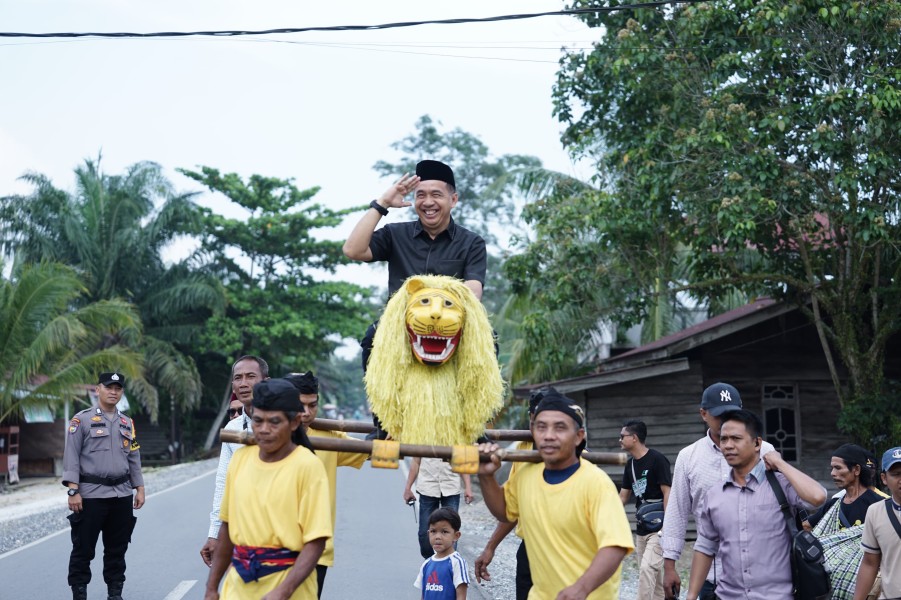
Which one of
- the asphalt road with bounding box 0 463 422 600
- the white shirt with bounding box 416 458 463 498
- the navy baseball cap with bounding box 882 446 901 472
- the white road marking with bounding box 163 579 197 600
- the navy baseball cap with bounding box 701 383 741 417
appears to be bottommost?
the asphalt road with bounding box 0 463 422 600

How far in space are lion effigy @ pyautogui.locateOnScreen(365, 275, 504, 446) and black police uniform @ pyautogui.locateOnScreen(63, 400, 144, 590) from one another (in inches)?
176

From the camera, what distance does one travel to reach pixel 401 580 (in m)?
9.82

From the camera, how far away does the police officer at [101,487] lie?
26.3ft

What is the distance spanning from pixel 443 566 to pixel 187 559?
6327 mm

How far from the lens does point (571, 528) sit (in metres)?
4.06

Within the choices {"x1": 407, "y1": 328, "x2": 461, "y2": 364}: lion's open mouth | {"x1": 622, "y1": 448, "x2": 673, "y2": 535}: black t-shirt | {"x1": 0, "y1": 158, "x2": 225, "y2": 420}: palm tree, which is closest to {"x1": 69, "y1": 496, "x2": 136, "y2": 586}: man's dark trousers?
{"x1": 622, "y1": 448, "x2": 673, "y2": 535}: black t-shirt

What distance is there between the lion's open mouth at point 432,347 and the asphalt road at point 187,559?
16.7 feet

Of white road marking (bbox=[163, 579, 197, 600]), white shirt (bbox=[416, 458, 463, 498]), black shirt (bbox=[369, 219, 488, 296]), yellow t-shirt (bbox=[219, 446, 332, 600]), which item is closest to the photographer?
yellow t-shirt (bbox=[219, 446, 332, 600])

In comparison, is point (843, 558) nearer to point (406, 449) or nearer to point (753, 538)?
point (753, 538)

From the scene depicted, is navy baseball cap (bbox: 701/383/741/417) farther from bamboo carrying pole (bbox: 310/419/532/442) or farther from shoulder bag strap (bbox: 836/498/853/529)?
shoulder bag strap (bbox: 836/498/853/529)

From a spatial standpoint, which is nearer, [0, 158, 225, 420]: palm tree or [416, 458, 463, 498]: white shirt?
[416, 458, 463, 498]: white shirt

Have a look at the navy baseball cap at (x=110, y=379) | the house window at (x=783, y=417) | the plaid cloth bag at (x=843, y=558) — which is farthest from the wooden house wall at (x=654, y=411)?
the plaid cloth bag at (x=843, y=558)

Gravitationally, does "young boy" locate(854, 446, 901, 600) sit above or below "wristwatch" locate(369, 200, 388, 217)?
below

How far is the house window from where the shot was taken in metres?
16.5
